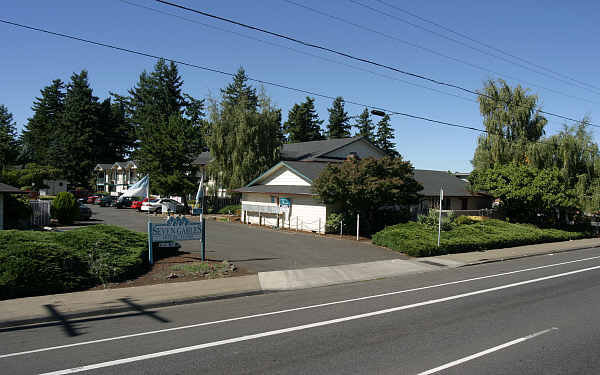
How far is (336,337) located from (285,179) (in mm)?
25251

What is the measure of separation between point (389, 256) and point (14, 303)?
14.9 metres

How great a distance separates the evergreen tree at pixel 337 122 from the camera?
90125 millimetres

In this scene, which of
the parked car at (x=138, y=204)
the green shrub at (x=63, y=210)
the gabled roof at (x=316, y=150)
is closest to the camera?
the green shrub at (x=63, y=210)

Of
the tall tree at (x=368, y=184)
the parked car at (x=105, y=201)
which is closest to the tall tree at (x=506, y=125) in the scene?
the tall tree at (x=368, y=184)

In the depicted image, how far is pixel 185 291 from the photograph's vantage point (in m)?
11.8

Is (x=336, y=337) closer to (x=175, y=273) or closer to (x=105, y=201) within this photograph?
(x=175, y=273)

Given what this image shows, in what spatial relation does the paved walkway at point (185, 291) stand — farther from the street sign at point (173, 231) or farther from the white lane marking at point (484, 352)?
the white lane marking at point (484, 352)

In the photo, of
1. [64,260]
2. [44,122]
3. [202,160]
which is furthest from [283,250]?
[44,122]

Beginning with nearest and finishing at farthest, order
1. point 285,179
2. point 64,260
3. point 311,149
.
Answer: point 64,260 → point 285,179 → point 311,149

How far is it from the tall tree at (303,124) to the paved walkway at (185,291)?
223 feet

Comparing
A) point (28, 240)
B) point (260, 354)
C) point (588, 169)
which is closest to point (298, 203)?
point (28, 240)

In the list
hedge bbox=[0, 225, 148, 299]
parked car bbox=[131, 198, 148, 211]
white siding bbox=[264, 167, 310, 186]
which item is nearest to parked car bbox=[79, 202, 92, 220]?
parked car bbox=[131, 198, 148, 211]

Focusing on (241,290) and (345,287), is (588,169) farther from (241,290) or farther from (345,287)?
(241,290)

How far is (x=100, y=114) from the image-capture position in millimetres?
90562
